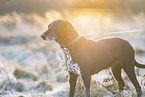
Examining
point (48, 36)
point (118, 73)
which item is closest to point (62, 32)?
point (48, 36)

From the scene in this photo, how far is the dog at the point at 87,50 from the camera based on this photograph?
12.2 ft

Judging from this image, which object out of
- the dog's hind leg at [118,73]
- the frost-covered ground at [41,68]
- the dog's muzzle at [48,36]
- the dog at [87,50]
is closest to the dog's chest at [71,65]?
the dog at [87,50]

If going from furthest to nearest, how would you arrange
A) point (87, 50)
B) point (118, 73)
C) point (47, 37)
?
point (118, 73)
point (87, 50)
point (47, 37)

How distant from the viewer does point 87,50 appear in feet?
12.5

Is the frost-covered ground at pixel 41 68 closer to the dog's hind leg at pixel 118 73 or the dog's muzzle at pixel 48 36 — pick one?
the dog's hind leg at pixel 118 73

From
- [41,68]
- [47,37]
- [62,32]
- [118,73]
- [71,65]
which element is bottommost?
[118,73]

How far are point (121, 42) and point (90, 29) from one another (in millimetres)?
9413

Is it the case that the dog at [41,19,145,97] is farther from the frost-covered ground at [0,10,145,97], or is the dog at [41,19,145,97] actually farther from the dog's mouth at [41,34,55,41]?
the frost-covered ground at [0,10,145,97]

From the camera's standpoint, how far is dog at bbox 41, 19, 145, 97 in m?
3.73

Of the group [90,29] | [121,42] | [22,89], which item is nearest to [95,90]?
[121,42]

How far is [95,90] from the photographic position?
17.0ft

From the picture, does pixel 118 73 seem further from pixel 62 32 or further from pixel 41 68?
pixel 41 68

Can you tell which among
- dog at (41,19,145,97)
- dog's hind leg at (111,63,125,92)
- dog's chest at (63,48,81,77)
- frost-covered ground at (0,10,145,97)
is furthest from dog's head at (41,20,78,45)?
dog's hind leg at (111,63,125,92)

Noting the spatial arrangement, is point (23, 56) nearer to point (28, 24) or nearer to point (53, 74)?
point (53, 74)
